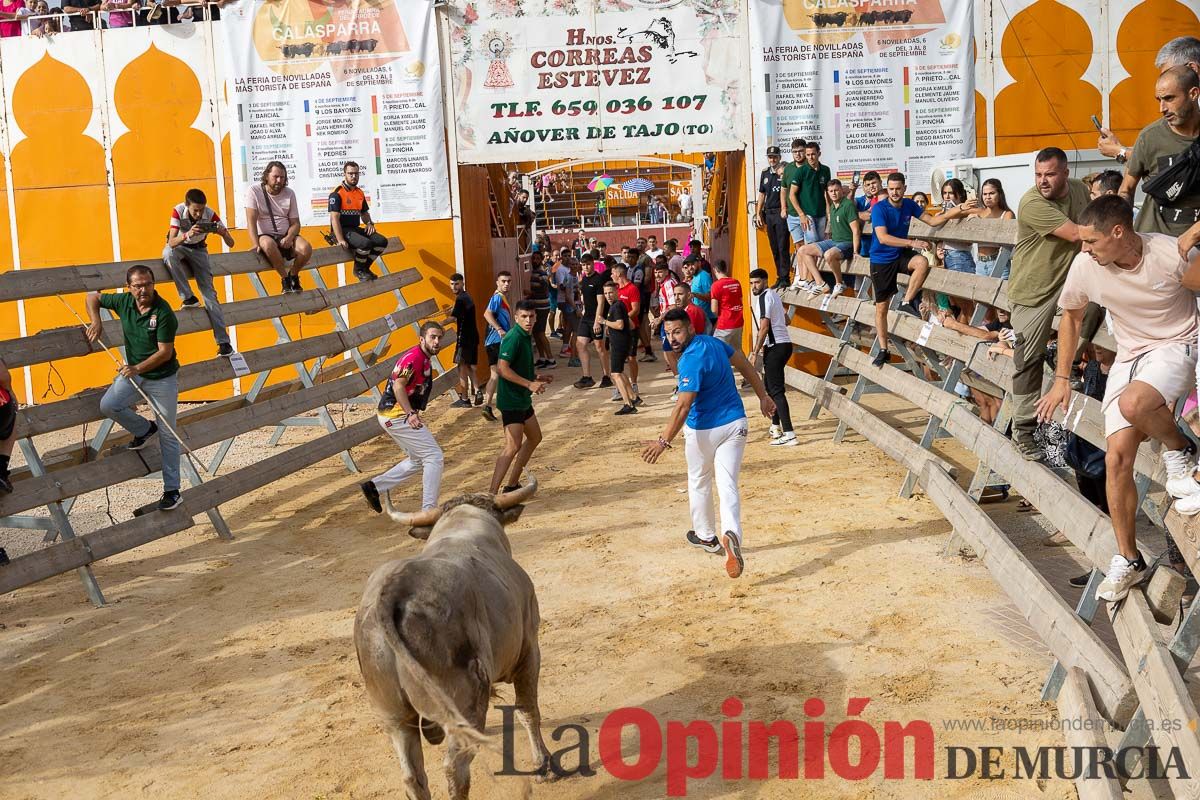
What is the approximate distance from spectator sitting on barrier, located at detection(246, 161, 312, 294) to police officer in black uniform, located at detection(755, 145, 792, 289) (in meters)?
7.40

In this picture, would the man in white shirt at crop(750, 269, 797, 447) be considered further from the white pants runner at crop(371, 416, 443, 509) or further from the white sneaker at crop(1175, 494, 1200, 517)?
the white sneaker at crop(1175, 494, 1200, 517)

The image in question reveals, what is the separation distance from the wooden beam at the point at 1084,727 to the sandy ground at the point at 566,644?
222mm

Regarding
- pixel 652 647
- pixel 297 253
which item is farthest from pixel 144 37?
pixel 652 647

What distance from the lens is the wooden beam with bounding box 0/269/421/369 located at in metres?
9.68

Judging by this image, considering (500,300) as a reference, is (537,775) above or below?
below

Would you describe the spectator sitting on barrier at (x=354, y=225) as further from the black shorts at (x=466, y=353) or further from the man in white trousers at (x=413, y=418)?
the man in white trousers at (x=413, y=418)

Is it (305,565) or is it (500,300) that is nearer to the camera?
(305,565)

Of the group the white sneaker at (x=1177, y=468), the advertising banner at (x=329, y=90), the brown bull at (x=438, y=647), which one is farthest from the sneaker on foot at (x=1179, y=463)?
the advertising banner at (x=329, y=90)

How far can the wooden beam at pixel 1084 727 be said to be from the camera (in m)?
5.14

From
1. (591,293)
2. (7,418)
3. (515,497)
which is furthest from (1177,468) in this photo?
(591,293)

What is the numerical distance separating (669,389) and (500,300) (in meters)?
3.44

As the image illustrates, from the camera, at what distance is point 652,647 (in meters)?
7.88

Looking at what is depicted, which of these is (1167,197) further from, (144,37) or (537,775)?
(144,37)

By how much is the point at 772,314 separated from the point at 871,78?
21.4 ft
